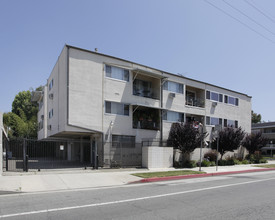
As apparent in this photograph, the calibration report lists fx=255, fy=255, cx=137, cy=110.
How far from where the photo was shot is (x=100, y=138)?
21047 millimetres

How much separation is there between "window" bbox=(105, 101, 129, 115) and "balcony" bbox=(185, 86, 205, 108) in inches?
343

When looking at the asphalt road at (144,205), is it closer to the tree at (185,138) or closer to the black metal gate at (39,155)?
the black metal gate at (39,155)

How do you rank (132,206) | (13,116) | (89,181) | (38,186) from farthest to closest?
(13,116)
(89,181)
(38,186)
(132,206)

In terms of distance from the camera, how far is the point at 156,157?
2102 cm

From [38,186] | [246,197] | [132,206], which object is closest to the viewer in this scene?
[132,206]

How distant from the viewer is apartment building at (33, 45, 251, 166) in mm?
19938

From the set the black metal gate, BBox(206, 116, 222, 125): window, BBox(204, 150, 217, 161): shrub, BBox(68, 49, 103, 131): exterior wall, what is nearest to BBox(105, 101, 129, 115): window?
BBox(68, 49, 103, 131): exterior wall

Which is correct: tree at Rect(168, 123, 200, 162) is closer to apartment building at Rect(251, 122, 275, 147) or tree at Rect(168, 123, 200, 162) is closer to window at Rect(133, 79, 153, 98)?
window at Rect(133, 79, 153, 98)

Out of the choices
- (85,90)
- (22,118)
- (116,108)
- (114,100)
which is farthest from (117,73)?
(22,118)

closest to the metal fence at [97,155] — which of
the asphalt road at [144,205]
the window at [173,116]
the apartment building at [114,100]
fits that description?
the apartment building at [114,100]

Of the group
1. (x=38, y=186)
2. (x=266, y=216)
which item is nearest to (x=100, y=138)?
(x=38, y=186)

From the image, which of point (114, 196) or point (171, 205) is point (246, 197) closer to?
point (171, 205)

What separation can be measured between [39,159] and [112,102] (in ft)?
25.8

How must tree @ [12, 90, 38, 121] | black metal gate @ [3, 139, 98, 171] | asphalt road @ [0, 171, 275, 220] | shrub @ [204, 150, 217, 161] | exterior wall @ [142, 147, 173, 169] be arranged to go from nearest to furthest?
asphalt road @ [0, 171, 275, 220]
black metal gate @ [3, 139, 98, 171]
exterior wall @ [142, 147, 173, 169]
shrub @ [204, 150, 217, 161]
tree @ [12, 90, 38, 121]
